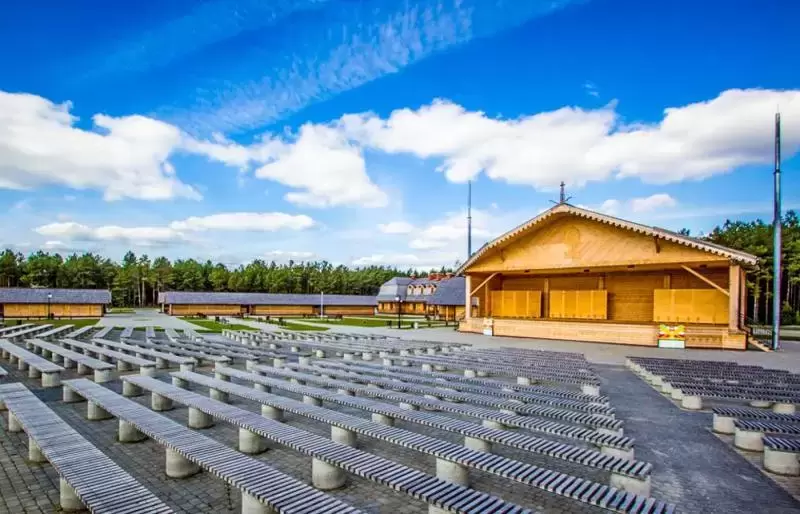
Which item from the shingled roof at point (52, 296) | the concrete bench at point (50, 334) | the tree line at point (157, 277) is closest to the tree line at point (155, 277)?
the tree line at point (157, 277)

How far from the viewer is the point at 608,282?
1137 inches

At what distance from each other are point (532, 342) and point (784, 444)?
65.1ft

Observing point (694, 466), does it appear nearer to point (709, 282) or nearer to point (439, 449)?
point (439, 449)

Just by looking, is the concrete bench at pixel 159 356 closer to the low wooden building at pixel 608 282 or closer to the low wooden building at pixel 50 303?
the low wooden building at pixel 608 282

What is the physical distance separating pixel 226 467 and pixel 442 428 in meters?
3.29

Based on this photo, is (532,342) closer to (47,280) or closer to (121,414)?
(121,414)

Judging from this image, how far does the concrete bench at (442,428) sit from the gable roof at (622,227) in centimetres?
2035

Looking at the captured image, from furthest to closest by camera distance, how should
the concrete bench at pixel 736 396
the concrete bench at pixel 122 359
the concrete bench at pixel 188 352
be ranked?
the concrete bench at pixel 188 352
the concrete bench at pixel 122 359
the concrete bench at pixel 736 396

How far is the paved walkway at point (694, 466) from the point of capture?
5.71m

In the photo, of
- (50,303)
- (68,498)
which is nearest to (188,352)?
(68,498)

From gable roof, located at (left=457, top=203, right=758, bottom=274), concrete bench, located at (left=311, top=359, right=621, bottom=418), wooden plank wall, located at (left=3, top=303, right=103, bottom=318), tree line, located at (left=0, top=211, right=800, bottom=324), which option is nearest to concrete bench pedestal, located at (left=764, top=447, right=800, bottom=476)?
concrete bench, located at (left=311, top=359, right=621, bottom=418)

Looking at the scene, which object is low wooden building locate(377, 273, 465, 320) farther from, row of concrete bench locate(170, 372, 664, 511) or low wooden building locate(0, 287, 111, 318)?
row of concrete bench locate(170, 372, 664, 511)

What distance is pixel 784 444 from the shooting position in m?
6.55

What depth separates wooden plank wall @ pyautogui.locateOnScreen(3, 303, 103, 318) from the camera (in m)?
50.1
